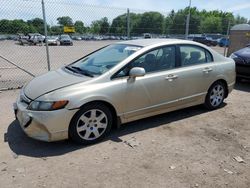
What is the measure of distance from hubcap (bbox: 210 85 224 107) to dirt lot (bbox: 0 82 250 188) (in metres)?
0.59

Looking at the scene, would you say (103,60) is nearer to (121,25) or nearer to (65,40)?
(121,25)

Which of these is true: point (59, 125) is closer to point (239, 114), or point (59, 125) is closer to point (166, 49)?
point (166, 49)

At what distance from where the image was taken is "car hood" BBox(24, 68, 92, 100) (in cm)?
377

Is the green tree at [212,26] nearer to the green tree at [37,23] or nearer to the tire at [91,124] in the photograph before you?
the green tree at [37,23]

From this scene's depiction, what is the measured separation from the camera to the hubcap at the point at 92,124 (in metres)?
3.77

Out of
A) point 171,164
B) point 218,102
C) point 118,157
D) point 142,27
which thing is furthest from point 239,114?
point 142,27

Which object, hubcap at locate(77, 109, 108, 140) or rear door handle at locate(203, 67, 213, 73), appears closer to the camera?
hubcap at locate(77, 109, 108, 140)

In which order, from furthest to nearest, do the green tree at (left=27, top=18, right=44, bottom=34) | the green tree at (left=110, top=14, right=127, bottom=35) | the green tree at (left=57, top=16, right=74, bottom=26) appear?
the green tree at (left=110, top=14, right=127, bottom=35)
the green tree at (left=27, top=18, right=44, bottom=34)
the green tree at (left=57, top=16, right=74, bottom=26)

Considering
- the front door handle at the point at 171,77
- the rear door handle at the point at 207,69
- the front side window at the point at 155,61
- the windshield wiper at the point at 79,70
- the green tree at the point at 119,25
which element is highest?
the green tree at the point at 119,25

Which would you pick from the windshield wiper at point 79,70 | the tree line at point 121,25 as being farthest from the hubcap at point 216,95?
the tree line at point 121,25

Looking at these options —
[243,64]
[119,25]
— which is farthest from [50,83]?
[119,25]

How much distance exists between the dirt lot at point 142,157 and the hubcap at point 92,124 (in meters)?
0.18

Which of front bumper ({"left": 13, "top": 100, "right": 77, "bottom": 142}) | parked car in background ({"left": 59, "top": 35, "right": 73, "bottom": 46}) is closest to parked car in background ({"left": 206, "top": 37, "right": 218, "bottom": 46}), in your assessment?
parked car in background ({"left": 59, "top": 35, "right": 73, "bottom": 46})

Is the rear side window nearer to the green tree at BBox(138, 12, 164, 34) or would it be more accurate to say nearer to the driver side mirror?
the driver side mirror
